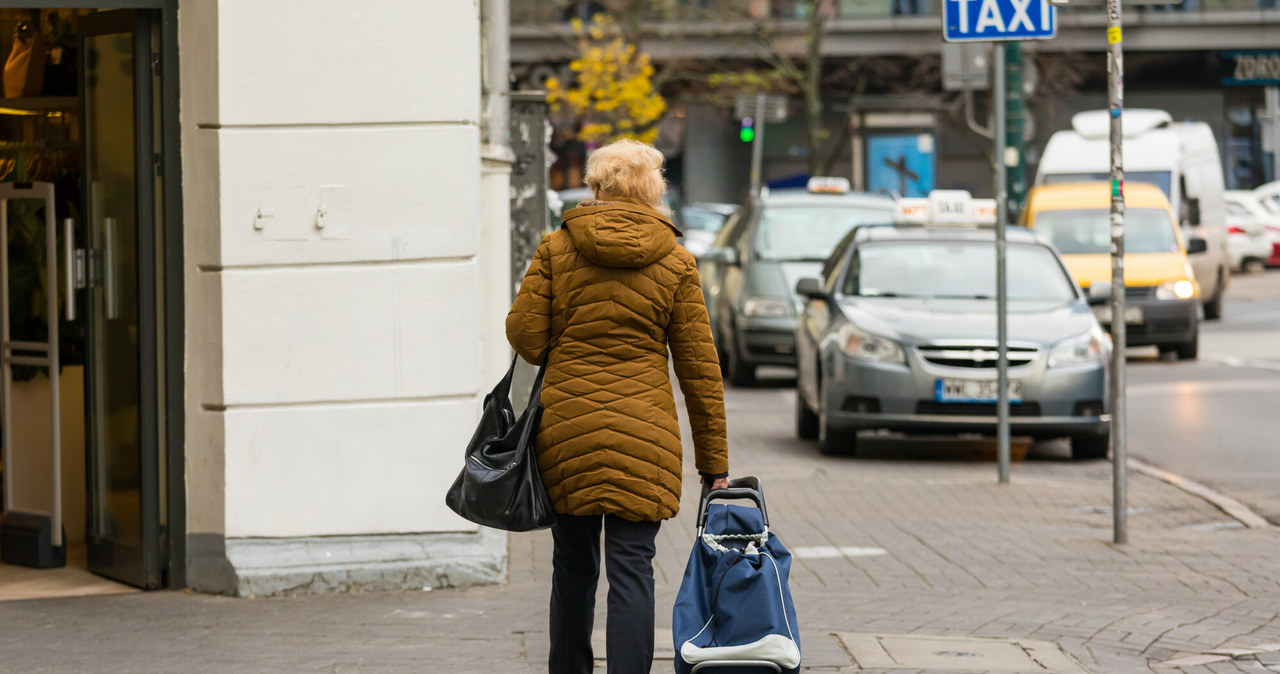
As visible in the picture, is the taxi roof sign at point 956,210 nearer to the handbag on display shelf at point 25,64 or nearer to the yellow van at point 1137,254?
the yellow van at point 1137,254

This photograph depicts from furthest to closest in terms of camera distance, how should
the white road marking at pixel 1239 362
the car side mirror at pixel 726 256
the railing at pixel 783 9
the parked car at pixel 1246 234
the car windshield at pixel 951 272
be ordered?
the railing at pixel 783 9 → the parked car at pixel 1246 234 → the white road marking at pixel 1239 362 → the car side mirror at pixel 726 256 → the car windshield at pixel 951 272

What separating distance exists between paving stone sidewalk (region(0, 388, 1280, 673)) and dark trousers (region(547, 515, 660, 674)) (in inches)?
32.5

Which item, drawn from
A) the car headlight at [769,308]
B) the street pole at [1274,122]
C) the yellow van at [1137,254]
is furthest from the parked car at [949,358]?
the street pole at [1274,122]

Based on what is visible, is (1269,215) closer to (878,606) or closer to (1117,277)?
(1117,277)

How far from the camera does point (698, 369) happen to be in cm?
513

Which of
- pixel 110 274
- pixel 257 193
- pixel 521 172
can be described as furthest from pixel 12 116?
pixel 521 172

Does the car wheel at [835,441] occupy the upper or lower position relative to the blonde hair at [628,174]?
lower

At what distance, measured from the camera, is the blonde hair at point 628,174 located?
5.15m

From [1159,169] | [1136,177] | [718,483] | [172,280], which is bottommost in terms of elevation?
[718,483]

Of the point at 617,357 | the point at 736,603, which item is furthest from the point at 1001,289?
the point at 736,603

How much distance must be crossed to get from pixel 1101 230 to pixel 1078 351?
9.41 meters

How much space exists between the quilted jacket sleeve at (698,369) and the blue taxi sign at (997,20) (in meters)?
5.48

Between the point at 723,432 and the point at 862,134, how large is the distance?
27327 millimetres

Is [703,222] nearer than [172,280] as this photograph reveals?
No
